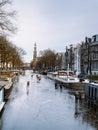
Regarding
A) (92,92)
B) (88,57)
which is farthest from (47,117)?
(88,57)

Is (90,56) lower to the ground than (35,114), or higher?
higher

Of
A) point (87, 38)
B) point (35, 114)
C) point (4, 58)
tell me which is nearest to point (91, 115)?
point (35, 114)

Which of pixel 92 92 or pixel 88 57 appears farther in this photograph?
pixel 88 57

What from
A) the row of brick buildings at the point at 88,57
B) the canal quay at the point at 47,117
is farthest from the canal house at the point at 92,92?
the row of brick buildings at the point at 88,57

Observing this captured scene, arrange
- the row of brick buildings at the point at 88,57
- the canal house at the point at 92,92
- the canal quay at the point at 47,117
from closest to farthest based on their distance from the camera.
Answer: the canal quay at the point at 47,117, the canal house at the point at 92,92, the row of brick buildings at the point at 88,57

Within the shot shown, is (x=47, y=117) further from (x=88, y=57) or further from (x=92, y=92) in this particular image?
(x=88, y=57)

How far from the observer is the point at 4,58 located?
91688mm

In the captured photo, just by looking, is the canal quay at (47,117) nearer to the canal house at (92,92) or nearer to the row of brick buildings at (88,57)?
the canal house at (92,92)

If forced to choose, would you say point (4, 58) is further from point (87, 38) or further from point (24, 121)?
point (24, 121)

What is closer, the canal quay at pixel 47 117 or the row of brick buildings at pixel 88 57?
the canal quay at pixel 47 117

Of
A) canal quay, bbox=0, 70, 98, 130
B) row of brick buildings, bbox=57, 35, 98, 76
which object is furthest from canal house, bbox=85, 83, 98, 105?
row of brick buildings, bbox=57, 35, 98, 76

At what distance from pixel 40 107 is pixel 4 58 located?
55418mm

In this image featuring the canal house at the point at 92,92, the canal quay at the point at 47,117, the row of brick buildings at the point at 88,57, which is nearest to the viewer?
the canal quay at the point at 47,117

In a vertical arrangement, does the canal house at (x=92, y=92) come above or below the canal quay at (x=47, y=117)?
above
